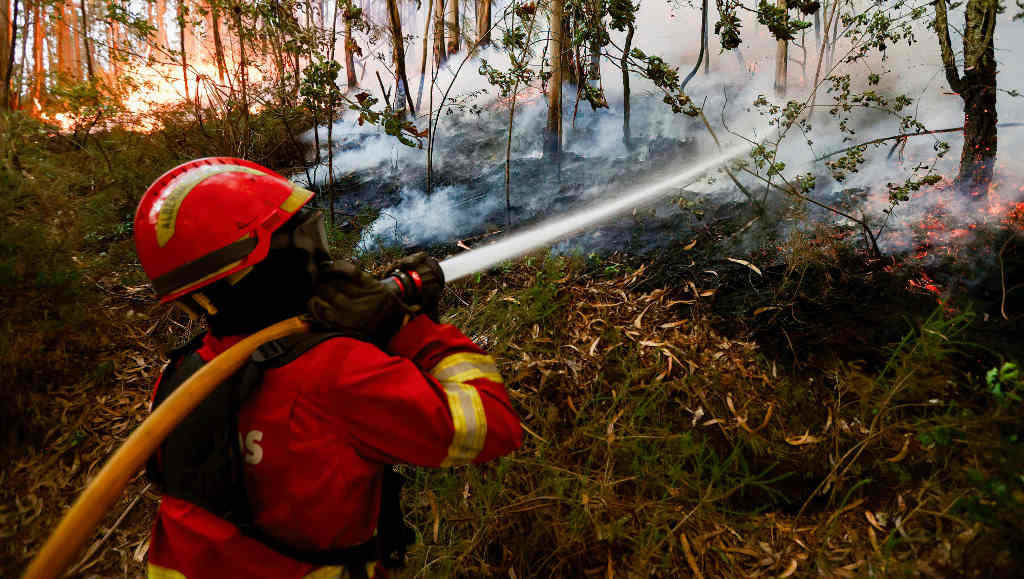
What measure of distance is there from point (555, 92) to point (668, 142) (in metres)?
1.48

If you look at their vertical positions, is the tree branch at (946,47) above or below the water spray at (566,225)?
above

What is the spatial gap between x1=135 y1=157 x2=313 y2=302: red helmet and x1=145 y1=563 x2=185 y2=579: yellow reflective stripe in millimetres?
804

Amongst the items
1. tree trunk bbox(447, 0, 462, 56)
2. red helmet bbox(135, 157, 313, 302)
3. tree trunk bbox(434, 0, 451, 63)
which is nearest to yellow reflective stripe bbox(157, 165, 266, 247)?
red helmet bbox(135, 157, 313, 302)

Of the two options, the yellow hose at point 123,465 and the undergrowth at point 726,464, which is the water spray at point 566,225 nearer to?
the undergrowth at point 726,464

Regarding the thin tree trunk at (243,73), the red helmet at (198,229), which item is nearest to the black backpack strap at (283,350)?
the red helmet at (198,229)

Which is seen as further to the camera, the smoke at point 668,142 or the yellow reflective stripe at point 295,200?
the smoke at point 668,142

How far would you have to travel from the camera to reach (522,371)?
3143 mm

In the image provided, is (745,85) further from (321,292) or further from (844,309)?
(321,292)

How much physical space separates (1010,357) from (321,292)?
3.07 meters

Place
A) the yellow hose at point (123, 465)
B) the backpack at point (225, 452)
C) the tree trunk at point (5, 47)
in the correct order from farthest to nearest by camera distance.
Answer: the tree trunk at point (5, 47) < the backpack at point (225, 452) < the yellow hose at point (123, 465)

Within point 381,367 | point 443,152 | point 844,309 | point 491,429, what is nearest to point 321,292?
point 381,367

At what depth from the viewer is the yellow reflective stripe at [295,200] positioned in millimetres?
1412

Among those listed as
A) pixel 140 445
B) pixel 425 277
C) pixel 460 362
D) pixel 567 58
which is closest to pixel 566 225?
pixel 567 58

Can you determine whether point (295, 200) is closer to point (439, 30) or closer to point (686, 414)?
point (686, 414)
